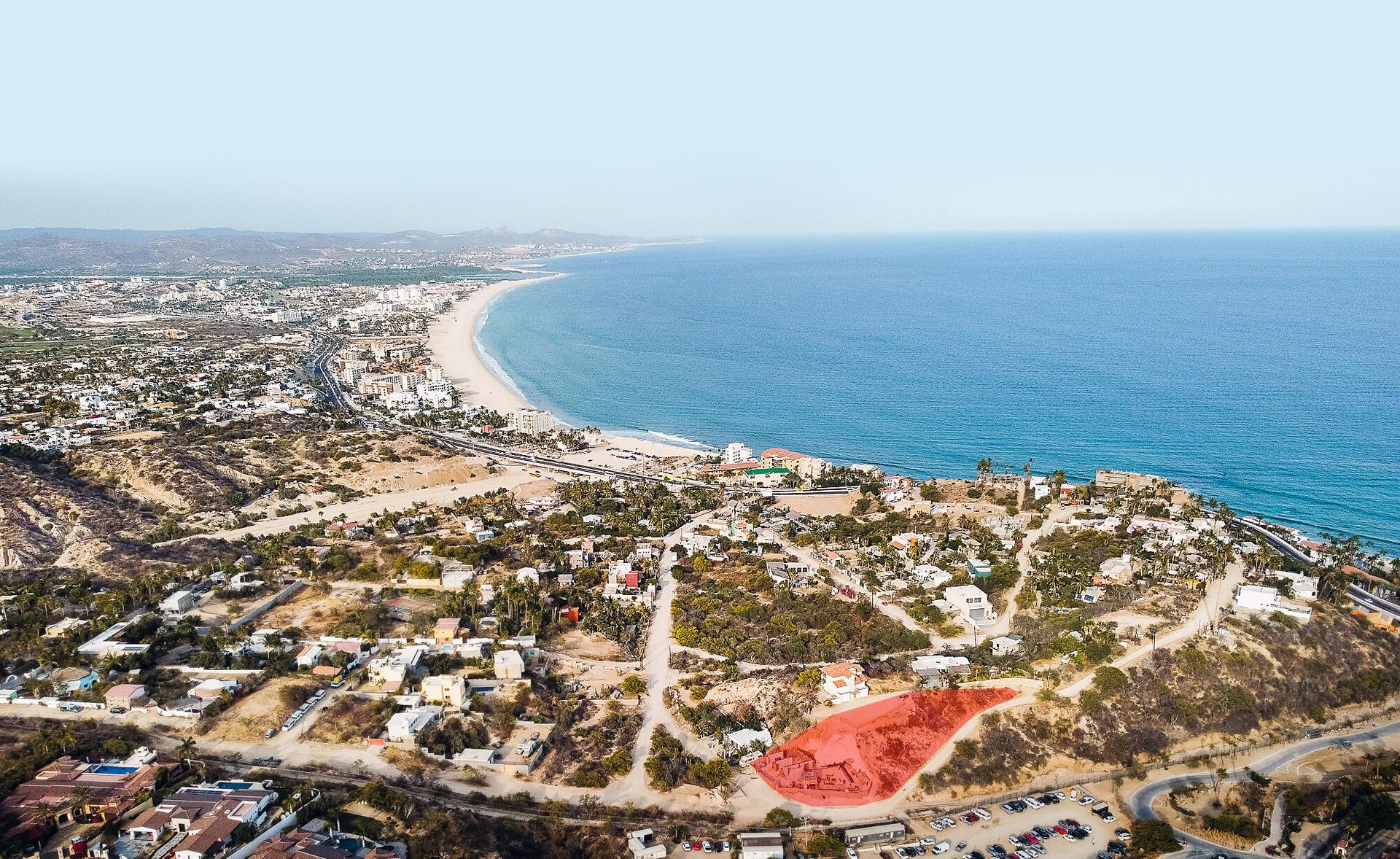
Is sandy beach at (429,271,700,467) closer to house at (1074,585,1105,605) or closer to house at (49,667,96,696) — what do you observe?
house at (1074,585,1105,605)

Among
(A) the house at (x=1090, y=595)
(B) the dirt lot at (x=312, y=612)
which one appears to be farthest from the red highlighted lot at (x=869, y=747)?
(B) the dirt lot at (x=312, y=612)

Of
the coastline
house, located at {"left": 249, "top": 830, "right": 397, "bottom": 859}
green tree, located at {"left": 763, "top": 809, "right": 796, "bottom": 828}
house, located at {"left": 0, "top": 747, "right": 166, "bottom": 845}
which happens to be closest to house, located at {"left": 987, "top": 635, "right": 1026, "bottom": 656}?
green tree, located at {"left": 763, "top": 809, "right": 796, "bottom": 828}

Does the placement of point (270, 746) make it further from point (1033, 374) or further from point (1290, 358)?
point (1290, 358)

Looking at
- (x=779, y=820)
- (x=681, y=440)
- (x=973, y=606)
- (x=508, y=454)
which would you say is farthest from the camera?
(x=681, y=440)

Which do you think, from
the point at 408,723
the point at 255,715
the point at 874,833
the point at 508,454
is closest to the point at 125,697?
the point at 255,715

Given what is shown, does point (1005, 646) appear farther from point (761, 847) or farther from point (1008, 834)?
point (761, 847)

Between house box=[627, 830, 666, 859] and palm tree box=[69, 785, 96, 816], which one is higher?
palm tree box=[69, 785, 96, 816]
